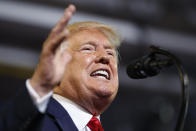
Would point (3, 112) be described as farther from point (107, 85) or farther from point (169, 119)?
point (169, 119)

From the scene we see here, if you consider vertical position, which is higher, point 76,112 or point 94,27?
point 94,27

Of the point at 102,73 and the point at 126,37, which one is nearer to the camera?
the point at 102,73

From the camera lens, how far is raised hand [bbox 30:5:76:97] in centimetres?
117

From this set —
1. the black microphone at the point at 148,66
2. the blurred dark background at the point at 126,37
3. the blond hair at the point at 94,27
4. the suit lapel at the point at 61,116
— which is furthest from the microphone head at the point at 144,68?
the blurred dark background at the point at 126,37

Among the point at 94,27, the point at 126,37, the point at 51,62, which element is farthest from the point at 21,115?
the point at 126,37

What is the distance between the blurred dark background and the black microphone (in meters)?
2.02

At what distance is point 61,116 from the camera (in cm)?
155

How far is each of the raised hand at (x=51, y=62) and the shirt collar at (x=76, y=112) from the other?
1.64 ft

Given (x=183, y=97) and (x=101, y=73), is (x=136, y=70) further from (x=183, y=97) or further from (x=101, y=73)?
(x=101, y=73)

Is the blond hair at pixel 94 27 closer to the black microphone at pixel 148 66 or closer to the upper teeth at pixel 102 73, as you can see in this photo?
the upper teeth at pixel 102 73

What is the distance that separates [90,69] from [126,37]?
240cm

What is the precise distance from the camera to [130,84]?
4195mm

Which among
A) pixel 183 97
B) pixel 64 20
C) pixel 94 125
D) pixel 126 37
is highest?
pixel 126 37

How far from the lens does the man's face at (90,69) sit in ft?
5.80
